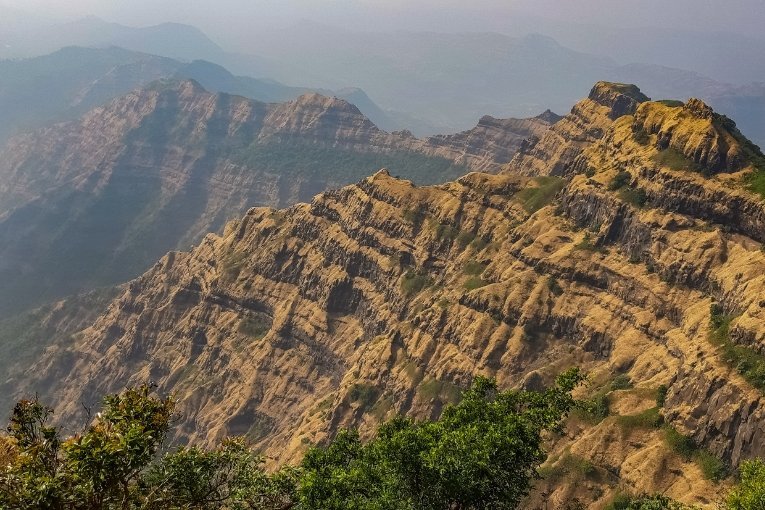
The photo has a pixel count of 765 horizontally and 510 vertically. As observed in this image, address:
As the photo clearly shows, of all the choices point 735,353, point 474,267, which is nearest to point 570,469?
point 735,353

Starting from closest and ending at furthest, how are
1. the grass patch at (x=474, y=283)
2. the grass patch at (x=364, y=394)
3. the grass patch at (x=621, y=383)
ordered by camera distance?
the grass patch at (x=621, y=383) < the grass patch at (x=474, y=283) < the grass patch at (x=364, y=394)

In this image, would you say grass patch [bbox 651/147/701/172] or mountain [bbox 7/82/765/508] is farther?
grass patch [bbox 651/147/701/172]

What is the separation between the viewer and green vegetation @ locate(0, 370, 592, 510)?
2964cm

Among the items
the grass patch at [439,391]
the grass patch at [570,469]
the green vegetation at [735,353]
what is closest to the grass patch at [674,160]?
the green vegetation at [735,353]

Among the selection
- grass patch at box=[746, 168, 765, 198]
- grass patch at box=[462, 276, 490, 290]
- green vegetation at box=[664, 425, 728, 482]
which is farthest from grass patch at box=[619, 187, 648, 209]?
green vegetation at box=[664, 425, 728, 482]

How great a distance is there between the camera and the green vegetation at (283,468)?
29.6 metres

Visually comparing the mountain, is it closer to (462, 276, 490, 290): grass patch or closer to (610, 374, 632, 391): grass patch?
(610, 374, 632, 391): grass patch

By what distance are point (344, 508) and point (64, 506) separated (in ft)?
60.8

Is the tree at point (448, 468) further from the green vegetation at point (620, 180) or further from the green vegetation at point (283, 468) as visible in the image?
the green vegetation at point (620, 180)

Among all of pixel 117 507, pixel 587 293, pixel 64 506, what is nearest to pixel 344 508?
pixel 117 507

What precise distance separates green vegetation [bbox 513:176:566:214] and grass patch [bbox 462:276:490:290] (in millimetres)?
27406

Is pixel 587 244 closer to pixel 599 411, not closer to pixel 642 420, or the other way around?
pixel 599 411

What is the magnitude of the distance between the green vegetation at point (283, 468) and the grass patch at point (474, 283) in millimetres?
123190

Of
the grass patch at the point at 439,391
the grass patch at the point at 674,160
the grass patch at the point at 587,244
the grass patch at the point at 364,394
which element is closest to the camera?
the grass patch at the point at 674,160
